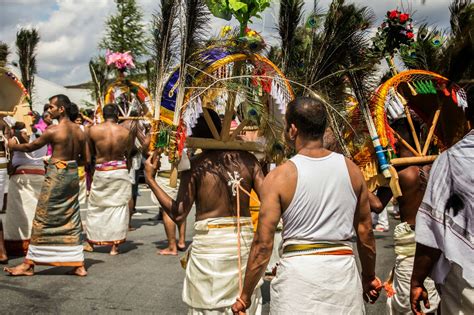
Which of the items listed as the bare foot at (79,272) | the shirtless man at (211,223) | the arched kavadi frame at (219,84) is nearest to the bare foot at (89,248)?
the bare foot at (79,272)

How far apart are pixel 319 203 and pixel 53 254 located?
4.60 m

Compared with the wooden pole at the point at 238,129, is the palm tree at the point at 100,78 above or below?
above

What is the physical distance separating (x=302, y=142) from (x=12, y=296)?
4031 mm

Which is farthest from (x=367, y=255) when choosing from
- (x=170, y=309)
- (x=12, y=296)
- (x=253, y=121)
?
(x=12, y=296)

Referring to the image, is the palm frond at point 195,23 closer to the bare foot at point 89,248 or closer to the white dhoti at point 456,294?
the white dhoti at point 456,294

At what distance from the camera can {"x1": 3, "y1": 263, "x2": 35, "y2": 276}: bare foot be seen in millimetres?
6520

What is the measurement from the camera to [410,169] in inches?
163

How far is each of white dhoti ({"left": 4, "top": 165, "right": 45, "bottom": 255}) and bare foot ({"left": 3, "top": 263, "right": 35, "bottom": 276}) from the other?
1.14 metres

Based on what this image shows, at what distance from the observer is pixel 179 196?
386 cm

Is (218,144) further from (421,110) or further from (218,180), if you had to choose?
(421,110)

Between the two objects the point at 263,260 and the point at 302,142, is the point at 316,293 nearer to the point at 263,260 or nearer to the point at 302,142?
the point at 263,260

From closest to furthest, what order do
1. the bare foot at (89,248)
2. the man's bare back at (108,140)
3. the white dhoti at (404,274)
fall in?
the white dhoti at (404,274), the man's bare back at (108,140), the bare foot at (89,248)

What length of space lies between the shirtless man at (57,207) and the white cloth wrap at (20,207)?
1094 mm

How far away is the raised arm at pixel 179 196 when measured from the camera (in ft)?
12.5
